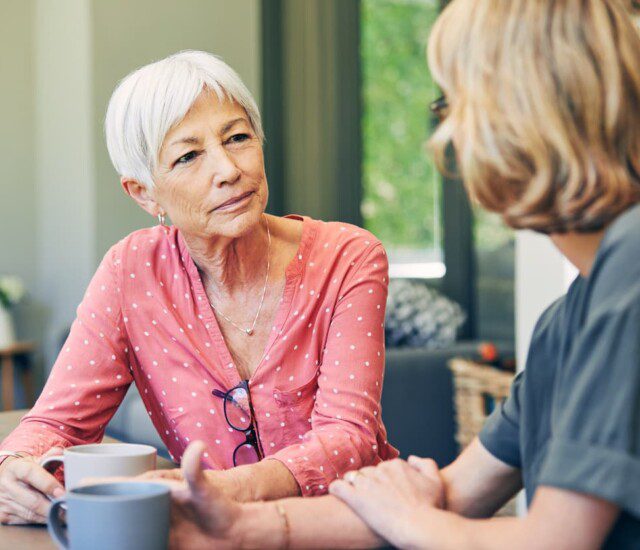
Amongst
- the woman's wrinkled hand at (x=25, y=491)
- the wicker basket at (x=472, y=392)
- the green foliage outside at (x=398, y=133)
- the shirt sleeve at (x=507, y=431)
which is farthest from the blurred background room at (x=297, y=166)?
the shirt sleeve at (x=507, y=431)

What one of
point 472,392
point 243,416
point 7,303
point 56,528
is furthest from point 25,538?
point 7,303

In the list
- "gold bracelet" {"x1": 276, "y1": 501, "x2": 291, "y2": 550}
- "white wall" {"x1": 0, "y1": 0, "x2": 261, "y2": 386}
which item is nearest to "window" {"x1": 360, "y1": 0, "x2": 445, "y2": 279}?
"white wall" {"x1": 0, "y1": 0, "x2": 261, "y2": 386}

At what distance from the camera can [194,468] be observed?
3.04 ft

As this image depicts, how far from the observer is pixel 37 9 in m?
5.02

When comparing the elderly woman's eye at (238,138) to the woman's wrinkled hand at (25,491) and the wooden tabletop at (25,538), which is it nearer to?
the woman's wrinkled hand at (25,491)

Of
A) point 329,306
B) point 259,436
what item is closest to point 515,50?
Answer: point 329,306

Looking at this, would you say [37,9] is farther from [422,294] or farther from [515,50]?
[515,50]

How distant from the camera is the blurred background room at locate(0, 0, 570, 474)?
389cm

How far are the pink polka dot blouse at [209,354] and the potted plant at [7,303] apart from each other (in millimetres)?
3153

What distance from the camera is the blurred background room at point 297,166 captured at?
3.89 meters

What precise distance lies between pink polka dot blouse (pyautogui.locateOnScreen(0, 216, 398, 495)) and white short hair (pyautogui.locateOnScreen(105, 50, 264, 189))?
199 millimetres

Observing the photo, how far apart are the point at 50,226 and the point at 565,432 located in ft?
14.4

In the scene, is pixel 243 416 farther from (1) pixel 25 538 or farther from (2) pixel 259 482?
(1) pixel 25 538

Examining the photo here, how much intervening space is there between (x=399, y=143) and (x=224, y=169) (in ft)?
11.9
